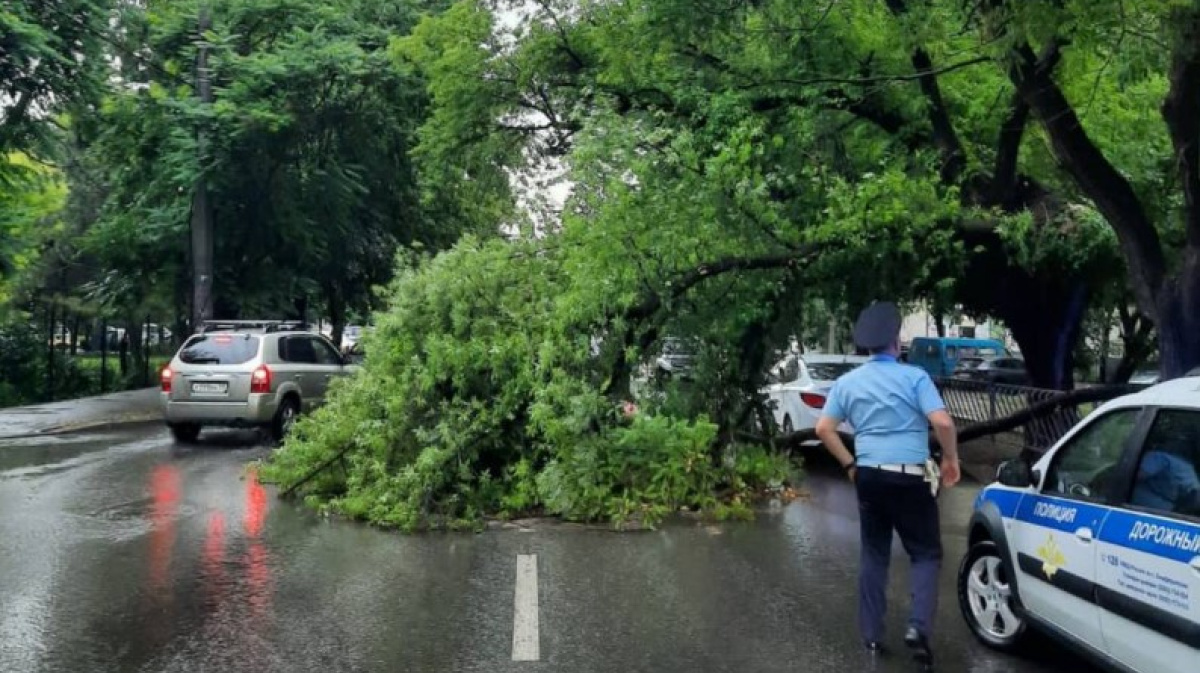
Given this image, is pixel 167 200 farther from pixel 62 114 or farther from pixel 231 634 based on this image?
pixel 231 634

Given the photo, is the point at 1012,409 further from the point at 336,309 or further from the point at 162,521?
the point at 336,309

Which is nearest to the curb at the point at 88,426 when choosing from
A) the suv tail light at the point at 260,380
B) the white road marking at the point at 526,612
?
the suv tail light at the point at 260,380

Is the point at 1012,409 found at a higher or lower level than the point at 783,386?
lower

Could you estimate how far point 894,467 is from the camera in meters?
5.94

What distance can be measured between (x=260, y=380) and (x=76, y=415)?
22.4 feet

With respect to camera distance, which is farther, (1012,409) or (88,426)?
(88,426)

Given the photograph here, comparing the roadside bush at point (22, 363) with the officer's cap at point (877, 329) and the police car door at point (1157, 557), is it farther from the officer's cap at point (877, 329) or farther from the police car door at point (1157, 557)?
the police car door at point (1157, 557)

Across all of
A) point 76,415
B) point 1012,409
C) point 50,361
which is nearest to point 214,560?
point 1012,409

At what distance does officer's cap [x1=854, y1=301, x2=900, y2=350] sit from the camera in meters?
6.20

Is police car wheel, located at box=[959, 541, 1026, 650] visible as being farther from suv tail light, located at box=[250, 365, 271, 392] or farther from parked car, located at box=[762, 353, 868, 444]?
suv tail light, located at box=[250, 365, 271, 392]

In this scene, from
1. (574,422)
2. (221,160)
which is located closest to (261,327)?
(221,160)

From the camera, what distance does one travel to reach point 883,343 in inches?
244

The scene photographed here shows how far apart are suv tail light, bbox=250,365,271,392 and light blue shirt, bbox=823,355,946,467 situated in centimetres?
1221

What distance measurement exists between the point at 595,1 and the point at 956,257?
663 centimetres
